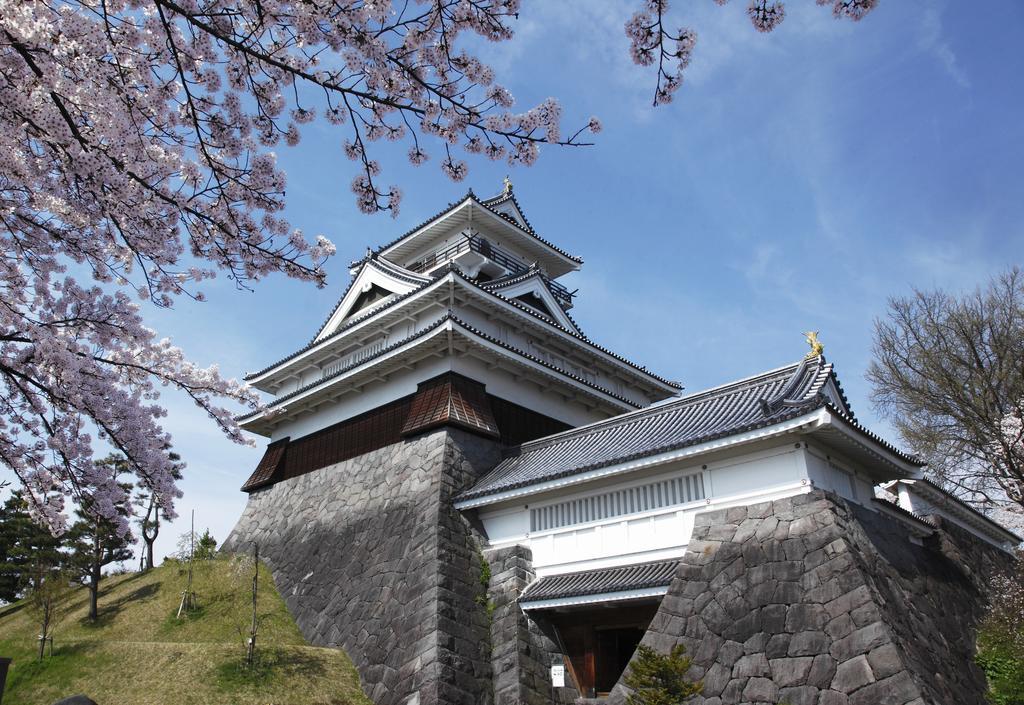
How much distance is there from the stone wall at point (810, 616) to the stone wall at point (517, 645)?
233 centimetres

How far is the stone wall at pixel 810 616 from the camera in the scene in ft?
25.7

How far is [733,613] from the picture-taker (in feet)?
29.8

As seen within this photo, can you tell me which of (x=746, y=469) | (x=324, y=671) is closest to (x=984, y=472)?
(x=746, y=469)

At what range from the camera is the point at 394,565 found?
12875 millimetres

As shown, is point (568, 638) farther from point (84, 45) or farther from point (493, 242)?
point (493, 242)

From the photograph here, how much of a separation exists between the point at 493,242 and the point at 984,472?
16291mm

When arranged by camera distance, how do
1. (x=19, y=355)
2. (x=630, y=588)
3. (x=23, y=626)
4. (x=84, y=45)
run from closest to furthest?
(x=84, y=45)
(x=19, y=355)
(x=630, y=588)
(x=23, y=626)

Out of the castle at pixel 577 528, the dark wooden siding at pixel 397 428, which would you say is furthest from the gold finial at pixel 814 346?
the dark wooden siding at pixel 397 428

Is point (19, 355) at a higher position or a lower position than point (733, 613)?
higher

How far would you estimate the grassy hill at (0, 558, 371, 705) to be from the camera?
1051 centimetres

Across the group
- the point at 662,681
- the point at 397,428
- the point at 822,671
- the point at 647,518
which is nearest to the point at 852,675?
the point at 822,671

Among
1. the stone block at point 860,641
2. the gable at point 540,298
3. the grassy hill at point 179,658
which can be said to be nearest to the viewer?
the stone block at point 860,641

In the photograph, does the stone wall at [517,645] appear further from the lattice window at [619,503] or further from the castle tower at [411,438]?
the lattice window at [619,503]

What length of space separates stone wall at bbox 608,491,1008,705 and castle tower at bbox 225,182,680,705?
12.9 ft
